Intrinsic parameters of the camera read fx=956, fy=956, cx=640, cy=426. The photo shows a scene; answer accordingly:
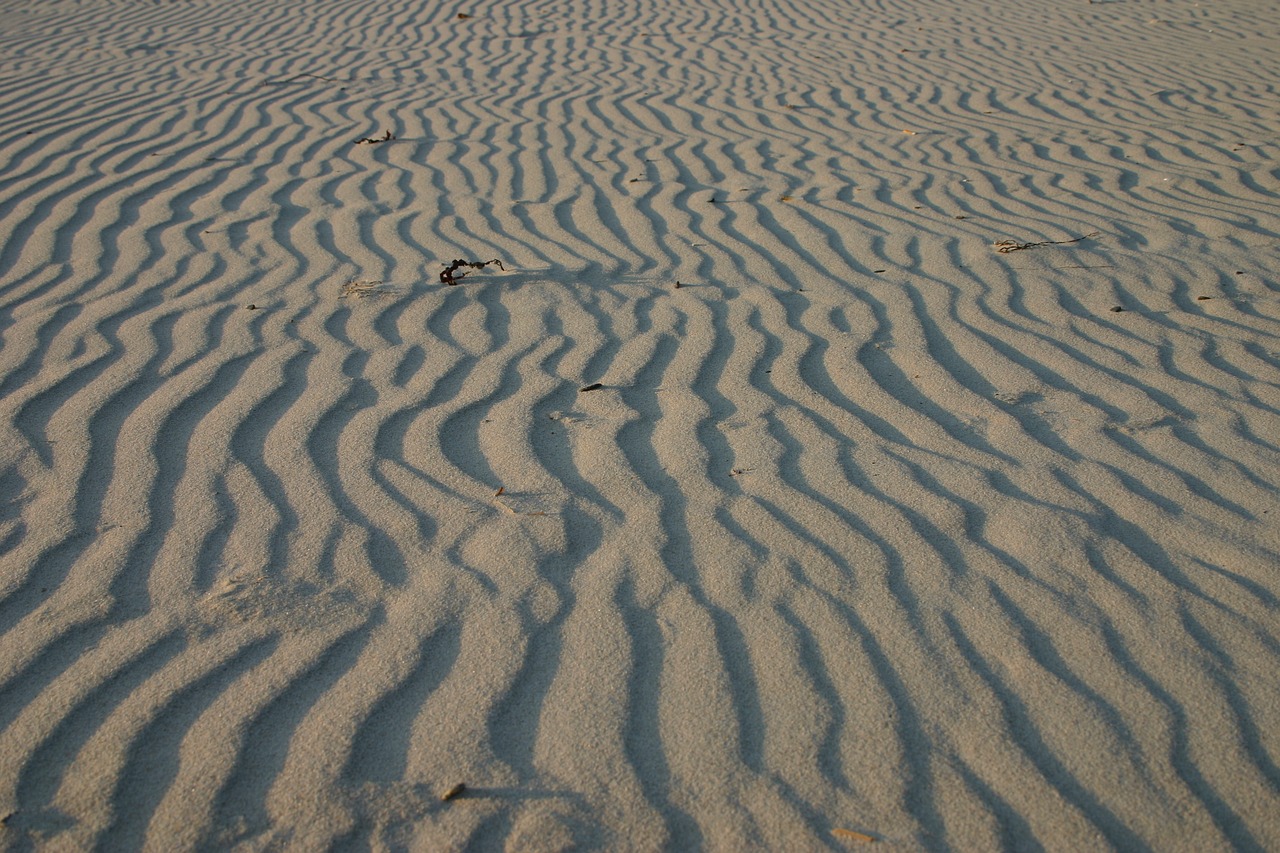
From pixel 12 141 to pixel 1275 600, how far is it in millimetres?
6672

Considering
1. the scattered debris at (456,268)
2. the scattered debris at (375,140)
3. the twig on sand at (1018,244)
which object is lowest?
the scattered debris at (375,140)

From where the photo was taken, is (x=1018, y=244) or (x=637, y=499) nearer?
(x=637, y=499)

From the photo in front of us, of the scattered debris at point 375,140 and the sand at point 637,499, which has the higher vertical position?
the sand at point 637,499

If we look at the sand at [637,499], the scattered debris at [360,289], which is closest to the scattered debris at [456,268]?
the sand at [637,499]

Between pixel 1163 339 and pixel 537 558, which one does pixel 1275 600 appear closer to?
pixel 1163 339

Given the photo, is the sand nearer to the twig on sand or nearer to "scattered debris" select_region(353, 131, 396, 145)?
the twig on sand

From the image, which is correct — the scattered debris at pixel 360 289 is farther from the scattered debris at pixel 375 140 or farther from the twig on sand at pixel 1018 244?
the twig on sand at pixel 1018 244

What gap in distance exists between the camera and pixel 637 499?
8.59 feet

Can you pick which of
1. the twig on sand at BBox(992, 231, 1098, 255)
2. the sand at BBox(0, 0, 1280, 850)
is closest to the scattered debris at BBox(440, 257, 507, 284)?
the sand at BBox(0, 0, 1280, 850)

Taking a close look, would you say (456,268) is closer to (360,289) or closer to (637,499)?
(360,289)

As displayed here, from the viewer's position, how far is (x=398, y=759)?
6.05 feet

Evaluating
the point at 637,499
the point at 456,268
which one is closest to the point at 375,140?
the point at 456,268

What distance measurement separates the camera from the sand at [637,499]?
181 cm

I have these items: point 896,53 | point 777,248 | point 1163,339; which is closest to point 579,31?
point 896,53
